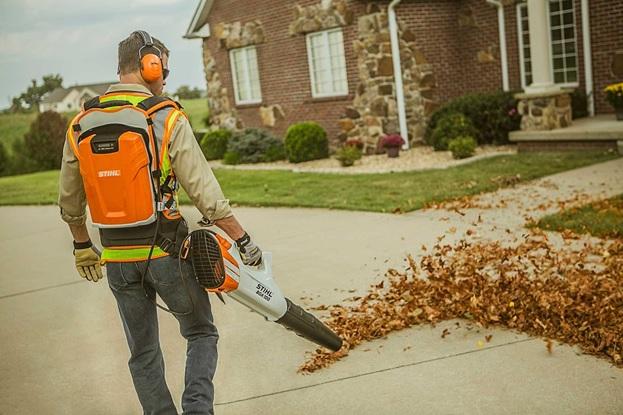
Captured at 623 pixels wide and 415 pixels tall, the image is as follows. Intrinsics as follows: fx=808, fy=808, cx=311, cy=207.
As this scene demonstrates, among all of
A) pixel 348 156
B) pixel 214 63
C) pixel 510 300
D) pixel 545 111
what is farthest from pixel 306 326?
pixel 214 63

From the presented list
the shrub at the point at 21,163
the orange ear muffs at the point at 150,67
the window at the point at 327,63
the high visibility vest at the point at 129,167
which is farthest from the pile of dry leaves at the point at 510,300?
the shrub at the point at 21,163

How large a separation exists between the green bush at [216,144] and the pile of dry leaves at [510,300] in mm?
14602

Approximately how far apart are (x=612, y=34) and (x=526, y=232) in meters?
9.01

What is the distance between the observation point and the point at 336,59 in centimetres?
1853

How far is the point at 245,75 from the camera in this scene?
2181 cm

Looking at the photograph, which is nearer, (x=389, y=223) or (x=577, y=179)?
(x=389, y=223)

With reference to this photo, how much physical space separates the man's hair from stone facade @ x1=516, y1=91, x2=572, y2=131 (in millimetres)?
12034

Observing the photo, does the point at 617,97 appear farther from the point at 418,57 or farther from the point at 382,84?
the point at 382,84

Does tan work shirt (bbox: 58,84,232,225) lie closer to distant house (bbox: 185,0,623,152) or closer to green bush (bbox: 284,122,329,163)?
distant house (bbox: 185,0,623,152)

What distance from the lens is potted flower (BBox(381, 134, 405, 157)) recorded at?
16609 millimetres

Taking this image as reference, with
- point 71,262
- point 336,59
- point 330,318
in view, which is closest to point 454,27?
point 336,59

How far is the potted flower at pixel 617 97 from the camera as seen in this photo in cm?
1451

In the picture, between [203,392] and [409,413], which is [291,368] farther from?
[203,392]

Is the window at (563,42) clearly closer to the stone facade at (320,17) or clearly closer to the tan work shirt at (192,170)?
the stone facade at (320,17)
